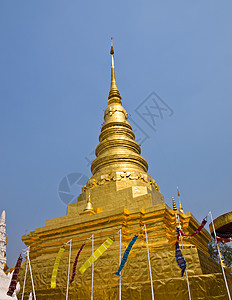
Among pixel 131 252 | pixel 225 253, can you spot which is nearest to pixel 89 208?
pixel 131 252

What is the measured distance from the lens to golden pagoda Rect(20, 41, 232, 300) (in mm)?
8367

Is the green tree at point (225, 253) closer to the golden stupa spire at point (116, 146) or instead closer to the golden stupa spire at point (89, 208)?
the golden stupa spire at point (116, 146)

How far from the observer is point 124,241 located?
35.2ft

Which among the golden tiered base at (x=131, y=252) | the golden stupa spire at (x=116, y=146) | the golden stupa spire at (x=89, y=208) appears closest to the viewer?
the golden tiered base at (x=131, y=252)

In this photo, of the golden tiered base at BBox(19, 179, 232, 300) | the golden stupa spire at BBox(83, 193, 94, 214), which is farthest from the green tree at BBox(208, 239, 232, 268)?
the golden stupa spire at BBox(83, 193, 94, 214)

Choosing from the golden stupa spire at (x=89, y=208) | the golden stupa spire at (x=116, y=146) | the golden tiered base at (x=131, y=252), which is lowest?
the golden tiered base at (x=131, y=252)

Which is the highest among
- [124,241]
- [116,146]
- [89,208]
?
[116,146]

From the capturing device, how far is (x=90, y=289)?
30.2 feet

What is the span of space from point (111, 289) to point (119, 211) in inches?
120

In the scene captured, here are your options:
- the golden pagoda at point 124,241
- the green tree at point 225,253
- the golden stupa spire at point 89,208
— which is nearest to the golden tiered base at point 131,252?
the golden pagoda at point 124,241

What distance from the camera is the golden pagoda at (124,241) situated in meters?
8.37

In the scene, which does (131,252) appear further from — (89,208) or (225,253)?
(225,253)

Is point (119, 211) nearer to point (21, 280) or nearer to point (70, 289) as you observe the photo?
point (70, 289)

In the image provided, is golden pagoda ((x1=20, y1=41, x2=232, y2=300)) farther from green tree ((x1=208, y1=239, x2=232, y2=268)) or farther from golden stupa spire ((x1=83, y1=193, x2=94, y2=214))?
green tree ((x1=208, y1=239, x2=232, y2=268))
